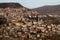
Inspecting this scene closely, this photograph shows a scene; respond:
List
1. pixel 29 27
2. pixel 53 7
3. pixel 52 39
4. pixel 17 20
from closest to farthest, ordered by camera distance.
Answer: pixel 52 39
pixel 29 27
pixel 17 20
pixel 53 7

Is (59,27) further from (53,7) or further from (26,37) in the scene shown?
(53,7)

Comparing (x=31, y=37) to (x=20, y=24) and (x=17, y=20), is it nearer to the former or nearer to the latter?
(x=20, y=24)

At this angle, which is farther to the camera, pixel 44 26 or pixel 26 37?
pixel 44 26

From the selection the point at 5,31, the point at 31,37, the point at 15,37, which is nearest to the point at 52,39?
the point at 31,37

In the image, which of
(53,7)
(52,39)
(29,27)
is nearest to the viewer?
(52,39)

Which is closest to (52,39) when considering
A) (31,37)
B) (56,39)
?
(56,39)

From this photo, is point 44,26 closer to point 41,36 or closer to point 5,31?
point 41,36

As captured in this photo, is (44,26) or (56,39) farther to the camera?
(44,26)

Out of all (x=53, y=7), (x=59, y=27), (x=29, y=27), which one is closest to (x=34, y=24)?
(x=29, y=27)
